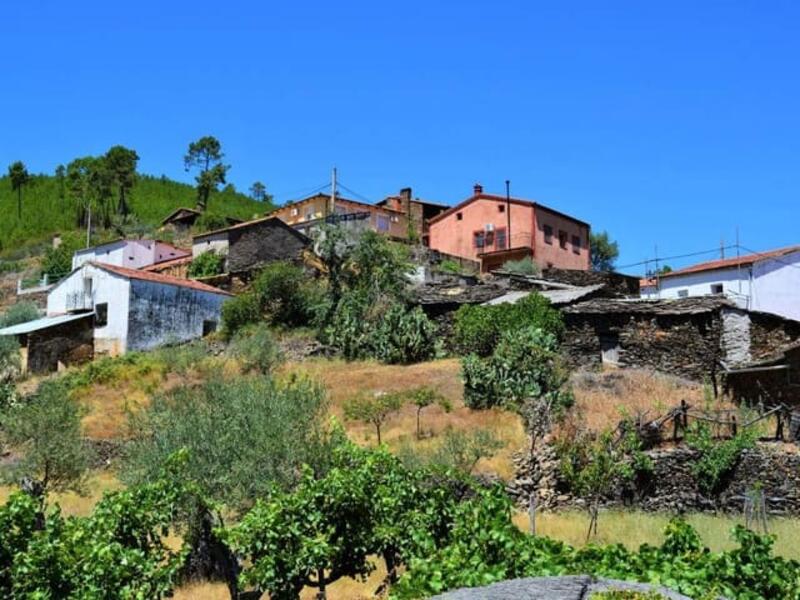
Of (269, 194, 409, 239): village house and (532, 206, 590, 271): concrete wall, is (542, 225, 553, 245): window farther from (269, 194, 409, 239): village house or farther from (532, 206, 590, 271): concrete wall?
(269, 194, 409, 239): village house

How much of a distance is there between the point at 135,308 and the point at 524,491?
24.5 m

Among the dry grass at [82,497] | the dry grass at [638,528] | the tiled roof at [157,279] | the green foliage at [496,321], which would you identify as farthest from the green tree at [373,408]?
the tiled roof at [157,279]

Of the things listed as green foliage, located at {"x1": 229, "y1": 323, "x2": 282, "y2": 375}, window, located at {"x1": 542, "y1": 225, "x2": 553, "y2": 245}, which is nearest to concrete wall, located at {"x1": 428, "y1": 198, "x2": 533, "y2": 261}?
window, located at {"x1": 542, "y1": 225, "x2": 553, "y2": 245}

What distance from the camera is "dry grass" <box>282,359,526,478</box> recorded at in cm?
2425

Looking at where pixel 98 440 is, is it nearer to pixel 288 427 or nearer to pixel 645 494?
pixel 288 427

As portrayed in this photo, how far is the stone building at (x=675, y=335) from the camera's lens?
30031mm

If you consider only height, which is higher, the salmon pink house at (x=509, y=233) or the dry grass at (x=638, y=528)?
the salmon pink house at (x=509, y=233)

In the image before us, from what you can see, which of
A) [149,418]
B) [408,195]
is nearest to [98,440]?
[149,418]

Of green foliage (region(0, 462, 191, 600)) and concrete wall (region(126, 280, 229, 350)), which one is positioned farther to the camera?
concrete wall (region(126, 280, 229, 350))

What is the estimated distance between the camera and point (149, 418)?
68.5 ft

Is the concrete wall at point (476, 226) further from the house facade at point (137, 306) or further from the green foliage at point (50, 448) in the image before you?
the green foliage at point (50, 448)

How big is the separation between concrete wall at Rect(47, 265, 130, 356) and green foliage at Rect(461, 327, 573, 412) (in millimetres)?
18460

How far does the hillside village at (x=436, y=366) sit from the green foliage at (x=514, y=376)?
76 millimetres

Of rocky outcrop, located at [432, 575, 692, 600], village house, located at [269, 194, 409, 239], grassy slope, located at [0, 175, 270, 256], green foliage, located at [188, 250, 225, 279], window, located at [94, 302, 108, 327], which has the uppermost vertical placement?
grassy slope, located at [0, 175, 270, 256]
